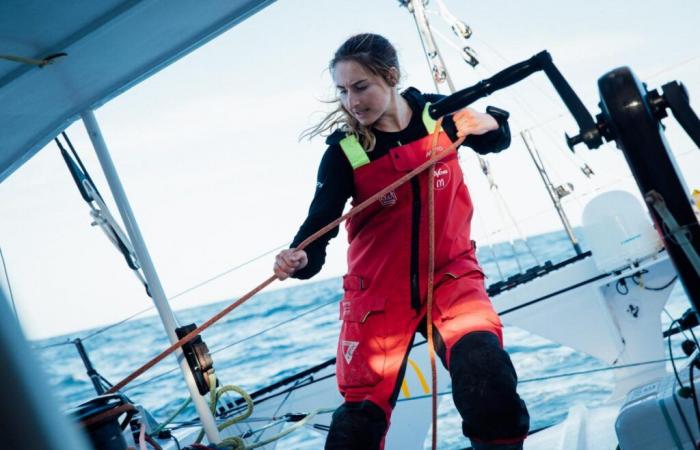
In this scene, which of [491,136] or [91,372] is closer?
[491,136]

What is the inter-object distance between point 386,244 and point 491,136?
1.40 ft

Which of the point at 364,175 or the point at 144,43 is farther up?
the point at 144,43

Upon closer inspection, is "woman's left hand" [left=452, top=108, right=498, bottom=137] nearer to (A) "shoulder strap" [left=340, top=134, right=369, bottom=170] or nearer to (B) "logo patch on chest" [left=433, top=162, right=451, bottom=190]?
(B) "logo patch on chest" [left=433, top=162, right=451, bottom=190]

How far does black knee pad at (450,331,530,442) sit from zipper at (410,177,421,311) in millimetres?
205

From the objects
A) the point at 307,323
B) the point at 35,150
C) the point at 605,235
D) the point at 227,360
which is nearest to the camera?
the point at 35,150

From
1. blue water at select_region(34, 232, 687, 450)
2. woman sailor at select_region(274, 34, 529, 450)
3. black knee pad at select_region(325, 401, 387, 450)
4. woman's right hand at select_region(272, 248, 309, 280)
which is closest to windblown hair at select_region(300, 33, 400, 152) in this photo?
woman sailor at select_region(274, 34, 529, 450)

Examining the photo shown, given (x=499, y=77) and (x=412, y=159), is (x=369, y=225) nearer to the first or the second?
(x=412, y=159)

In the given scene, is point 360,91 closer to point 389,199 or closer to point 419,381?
point 389,199

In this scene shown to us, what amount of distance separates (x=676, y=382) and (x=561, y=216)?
2.22 metres

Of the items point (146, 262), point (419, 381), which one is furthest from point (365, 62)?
point (419, 381)

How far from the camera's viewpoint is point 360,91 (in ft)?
6.72

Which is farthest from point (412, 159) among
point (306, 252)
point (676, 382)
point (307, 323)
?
point (307, 323)

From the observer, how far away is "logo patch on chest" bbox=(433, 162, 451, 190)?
6.67ft

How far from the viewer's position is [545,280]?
11.9ft
